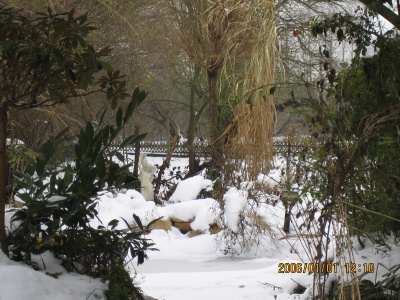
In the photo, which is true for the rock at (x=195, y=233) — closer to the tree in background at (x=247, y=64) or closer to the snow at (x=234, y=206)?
the snow at (x=234, y=206)

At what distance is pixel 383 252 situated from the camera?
432 cm

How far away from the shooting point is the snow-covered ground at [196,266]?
303 centimetres

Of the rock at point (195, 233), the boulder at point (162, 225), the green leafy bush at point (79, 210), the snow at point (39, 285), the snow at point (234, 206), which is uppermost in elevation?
the green leafy bush at point (79, 210)

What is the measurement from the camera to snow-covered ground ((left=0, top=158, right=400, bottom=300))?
3.03 m

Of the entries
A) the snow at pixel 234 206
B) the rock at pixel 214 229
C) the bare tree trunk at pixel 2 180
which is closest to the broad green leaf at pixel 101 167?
the bare tree trunk at pixel 2 180

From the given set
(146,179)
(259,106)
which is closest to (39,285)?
(259,106)

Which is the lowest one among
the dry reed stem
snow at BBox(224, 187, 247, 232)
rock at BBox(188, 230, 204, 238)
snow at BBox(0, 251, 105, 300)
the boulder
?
rock at BBox(188, 230, 204, 238)

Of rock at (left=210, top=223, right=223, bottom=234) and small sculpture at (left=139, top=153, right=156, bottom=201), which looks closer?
rock at (left=210, top=223, right=223, bottom=234)

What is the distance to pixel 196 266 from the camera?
7566 millimetres

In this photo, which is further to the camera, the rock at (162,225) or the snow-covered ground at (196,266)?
the rock at (162,225)

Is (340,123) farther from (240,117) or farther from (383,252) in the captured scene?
(240,117)

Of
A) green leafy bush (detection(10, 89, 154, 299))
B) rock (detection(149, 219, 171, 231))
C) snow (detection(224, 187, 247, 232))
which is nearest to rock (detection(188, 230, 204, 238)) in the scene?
rock (detection(149, 219, 171, 231))

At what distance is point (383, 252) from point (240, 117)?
2704mm

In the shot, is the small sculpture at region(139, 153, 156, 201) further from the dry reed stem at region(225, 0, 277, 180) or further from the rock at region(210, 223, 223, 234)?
the dry reed stem at region(225, 0, 277, 180)
